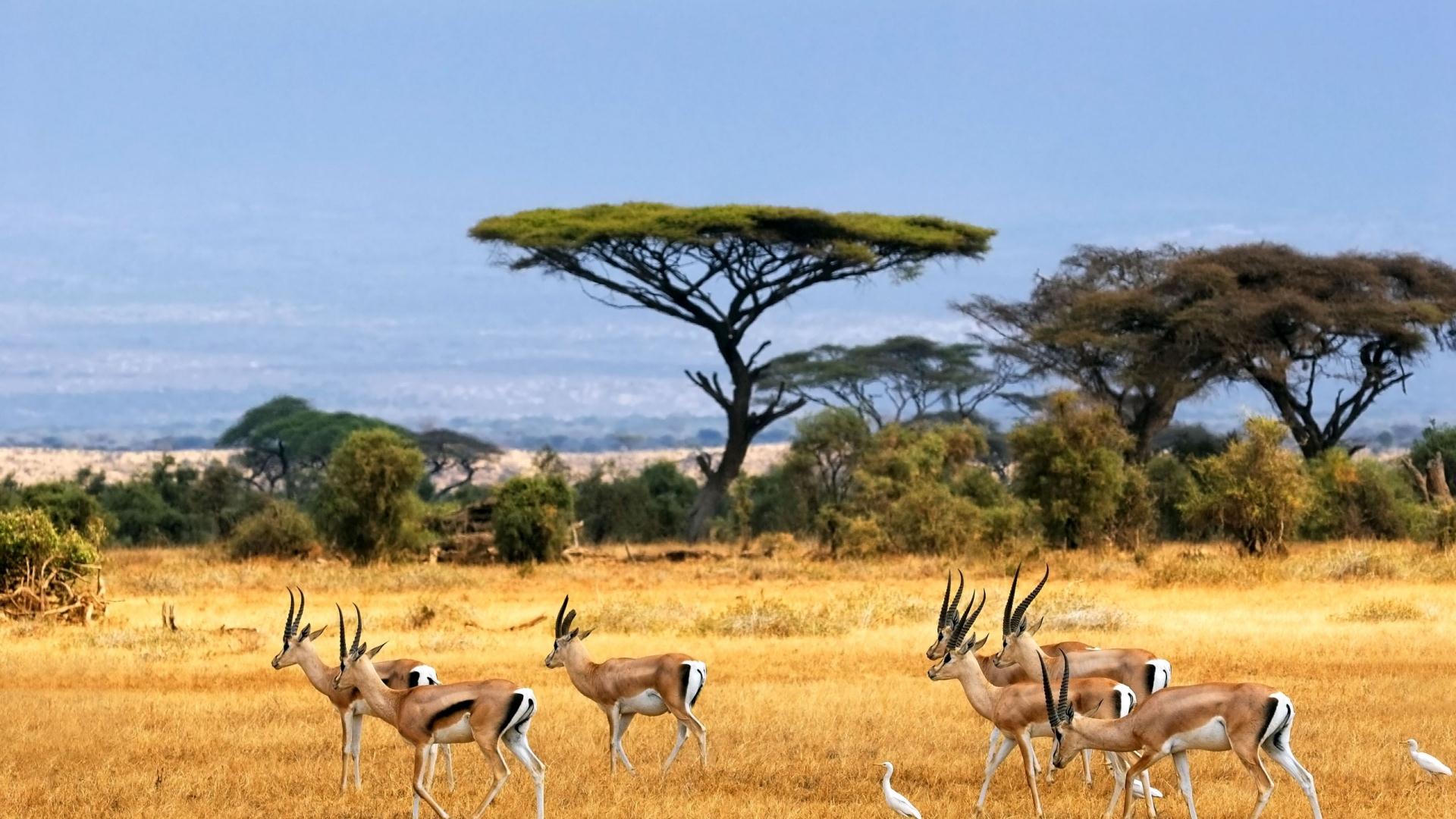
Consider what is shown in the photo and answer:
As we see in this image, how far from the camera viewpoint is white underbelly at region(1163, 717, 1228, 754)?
7.76 meters

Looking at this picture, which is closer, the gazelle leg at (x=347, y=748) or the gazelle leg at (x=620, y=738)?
the gazelle leg at (x=347, y=748)

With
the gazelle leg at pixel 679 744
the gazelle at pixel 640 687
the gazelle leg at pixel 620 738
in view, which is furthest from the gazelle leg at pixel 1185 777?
the gazelle leg at pixel 620 738

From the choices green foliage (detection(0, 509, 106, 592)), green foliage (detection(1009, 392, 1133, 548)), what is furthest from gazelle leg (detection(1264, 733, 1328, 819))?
green foliage (detection(1009, 392, 1133, 548))

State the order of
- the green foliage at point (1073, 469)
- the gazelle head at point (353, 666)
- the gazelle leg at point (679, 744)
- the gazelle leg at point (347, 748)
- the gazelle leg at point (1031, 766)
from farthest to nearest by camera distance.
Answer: the green foliage at point (1073, 469)
the gazelle leg at point (679, 744)
the gazelle leg at point (347, 748)
the gazelle head at point (353, 666)
the gazelle leg at point (1031, 766)

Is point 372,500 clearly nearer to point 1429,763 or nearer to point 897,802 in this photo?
point 897,802

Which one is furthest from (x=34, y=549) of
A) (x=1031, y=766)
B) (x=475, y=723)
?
(x=1031, y=766)

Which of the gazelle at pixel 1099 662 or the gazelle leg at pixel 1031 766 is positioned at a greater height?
the gazelle at pixel 1099 662

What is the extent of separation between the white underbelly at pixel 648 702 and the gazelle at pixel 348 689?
106 centimetres

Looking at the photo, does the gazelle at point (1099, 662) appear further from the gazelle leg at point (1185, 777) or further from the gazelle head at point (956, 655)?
the gazelle leg at point (1185, 777)

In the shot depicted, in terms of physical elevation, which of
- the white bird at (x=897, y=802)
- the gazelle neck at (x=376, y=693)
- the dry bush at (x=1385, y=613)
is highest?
the gazelle neck at (x=376, y=693)

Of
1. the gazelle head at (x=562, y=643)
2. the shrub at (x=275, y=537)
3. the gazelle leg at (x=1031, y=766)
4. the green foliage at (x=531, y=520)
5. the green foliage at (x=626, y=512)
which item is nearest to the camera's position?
the gazelle leg at (x=1031, y=766)

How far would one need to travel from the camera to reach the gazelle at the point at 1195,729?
7.66m

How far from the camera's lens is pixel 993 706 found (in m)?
8.73

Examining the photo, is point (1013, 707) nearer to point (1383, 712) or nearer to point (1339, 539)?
point (1383, 712)
